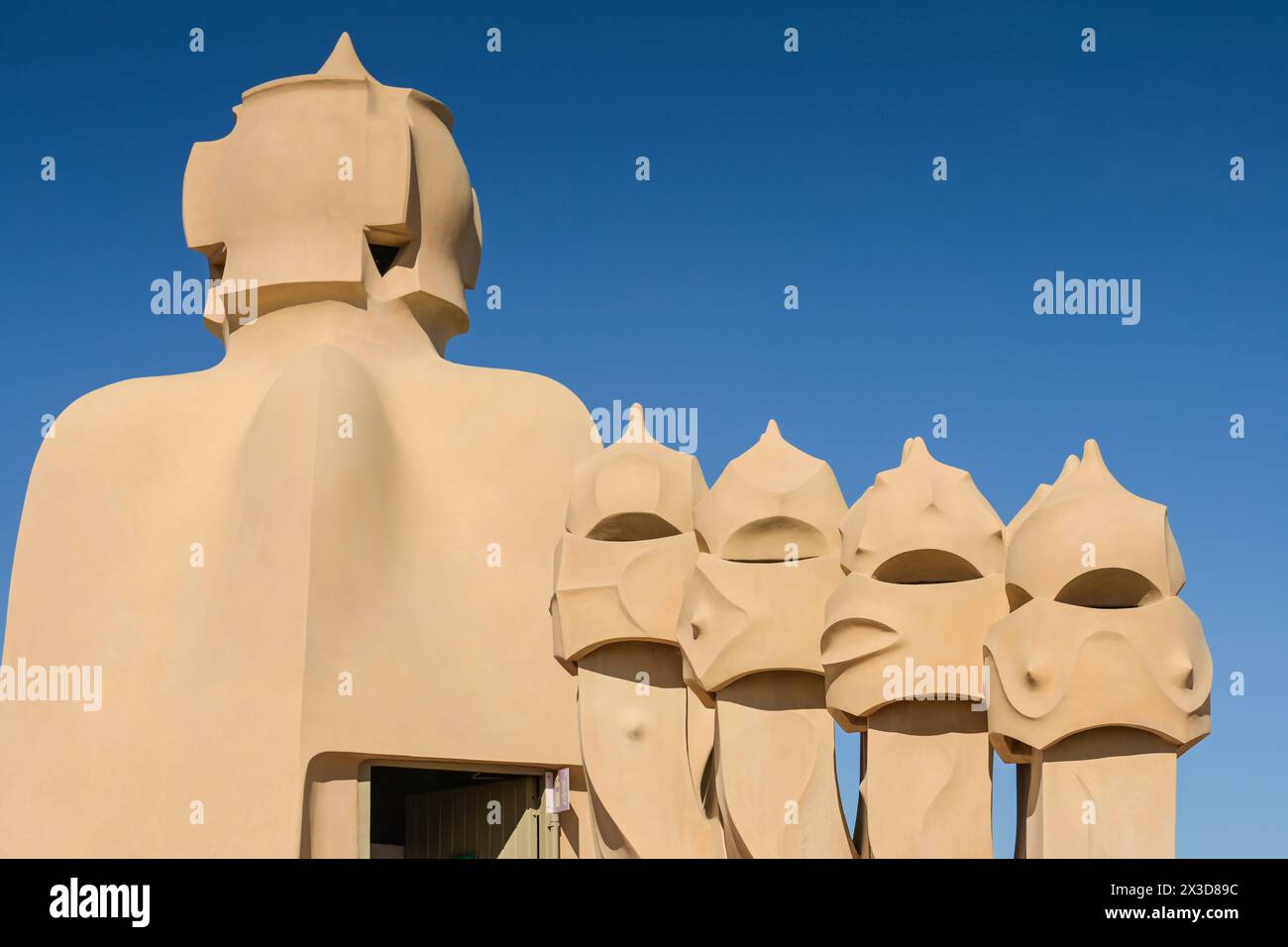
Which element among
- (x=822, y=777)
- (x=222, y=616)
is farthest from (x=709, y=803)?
(x=222, y=616)

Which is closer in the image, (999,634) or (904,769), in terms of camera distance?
(999,634)

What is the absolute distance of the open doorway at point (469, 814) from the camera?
13.7m

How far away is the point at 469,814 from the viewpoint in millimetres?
14469

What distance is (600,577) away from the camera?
10.5 m

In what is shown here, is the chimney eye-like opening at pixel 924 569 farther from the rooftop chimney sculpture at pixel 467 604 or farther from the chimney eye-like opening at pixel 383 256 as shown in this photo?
the chimney eye-like opening at pixel 383 256

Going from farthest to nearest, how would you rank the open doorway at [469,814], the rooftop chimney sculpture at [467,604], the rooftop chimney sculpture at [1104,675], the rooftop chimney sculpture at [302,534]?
the open doorway at [469,814], the rooftop chimney sculpture at [302,534], the rooftop chimney sculpture at [467,604], the rooftop chimney sculpture at [1104,675]

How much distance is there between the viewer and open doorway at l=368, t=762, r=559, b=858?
13711 mm

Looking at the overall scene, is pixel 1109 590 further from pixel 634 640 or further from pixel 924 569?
A: pixel 634 640

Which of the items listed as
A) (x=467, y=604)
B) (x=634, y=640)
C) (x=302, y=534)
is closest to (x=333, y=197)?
(x=302, y=534)

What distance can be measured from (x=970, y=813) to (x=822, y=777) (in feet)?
3.53

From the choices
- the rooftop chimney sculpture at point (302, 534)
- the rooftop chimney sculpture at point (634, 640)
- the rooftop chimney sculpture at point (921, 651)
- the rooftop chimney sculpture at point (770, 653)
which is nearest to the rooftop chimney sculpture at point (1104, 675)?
the rooftop chimney sculpture at point (921, 651)
